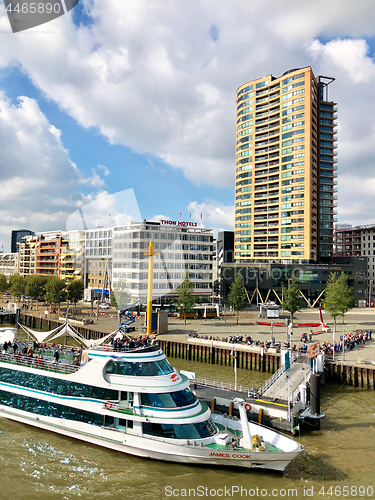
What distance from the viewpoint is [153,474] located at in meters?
17.1

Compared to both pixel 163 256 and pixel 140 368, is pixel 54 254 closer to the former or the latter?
pixel 163 256

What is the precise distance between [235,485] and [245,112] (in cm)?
10971

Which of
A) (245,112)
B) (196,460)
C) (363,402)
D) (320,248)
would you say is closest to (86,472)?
(196,460)

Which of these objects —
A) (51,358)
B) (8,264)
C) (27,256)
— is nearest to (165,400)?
(51,358)

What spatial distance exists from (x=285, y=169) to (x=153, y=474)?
94.0 metres

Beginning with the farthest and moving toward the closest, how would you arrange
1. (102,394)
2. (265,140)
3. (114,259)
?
(265,140), (114,259), (102,394)

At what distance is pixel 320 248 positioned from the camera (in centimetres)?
10581

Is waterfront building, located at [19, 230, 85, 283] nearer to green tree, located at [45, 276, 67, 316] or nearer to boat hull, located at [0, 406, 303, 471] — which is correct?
green tree, located at [45, 276, 67, 316]

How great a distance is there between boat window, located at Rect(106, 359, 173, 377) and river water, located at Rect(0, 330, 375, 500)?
13.8 feet

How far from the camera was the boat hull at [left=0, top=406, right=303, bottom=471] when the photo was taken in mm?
16875

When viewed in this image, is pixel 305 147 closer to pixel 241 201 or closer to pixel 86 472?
pixel 241 201

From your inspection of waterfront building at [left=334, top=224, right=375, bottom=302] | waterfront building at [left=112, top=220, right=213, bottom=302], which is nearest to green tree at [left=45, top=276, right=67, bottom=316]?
waterfront building at [left=112, top=220, right=213, bottom=302]

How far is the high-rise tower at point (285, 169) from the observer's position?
96.6 m

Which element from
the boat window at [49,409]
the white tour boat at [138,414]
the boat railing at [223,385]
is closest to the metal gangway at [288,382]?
the boat railing at [223,385]
